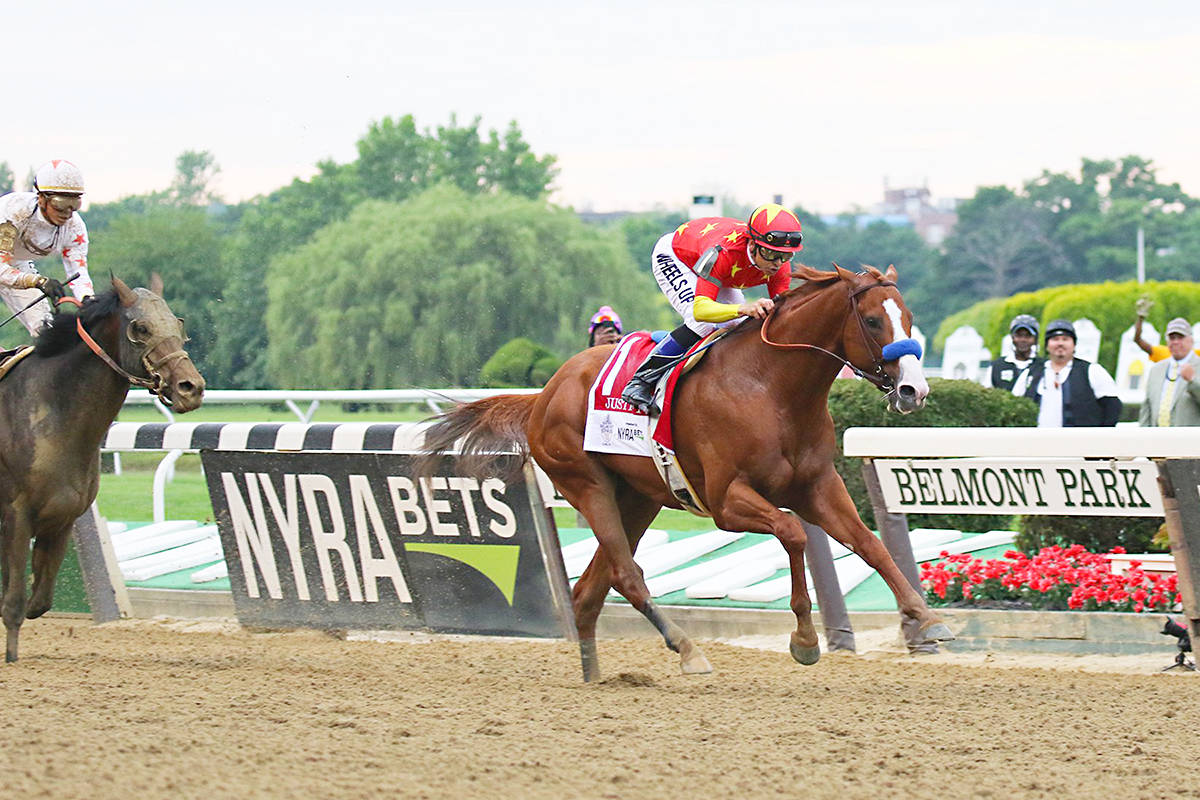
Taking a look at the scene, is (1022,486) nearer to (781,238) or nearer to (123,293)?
(781,238)

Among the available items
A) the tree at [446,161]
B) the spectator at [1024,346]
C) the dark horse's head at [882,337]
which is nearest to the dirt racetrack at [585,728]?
the dark horse's head at [882,337]

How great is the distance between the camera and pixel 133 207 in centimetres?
3180

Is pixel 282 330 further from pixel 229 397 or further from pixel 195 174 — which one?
pixel 195 174

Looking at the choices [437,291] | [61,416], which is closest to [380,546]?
[61,416]

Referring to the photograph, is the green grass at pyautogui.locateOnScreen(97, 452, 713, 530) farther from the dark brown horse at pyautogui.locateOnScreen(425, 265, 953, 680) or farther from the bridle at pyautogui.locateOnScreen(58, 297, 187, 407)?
the bridle at pyautogui.locateOnScreen(58, 297, 187, 407)

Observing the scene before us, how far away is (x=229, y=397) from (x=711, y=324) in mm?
5900

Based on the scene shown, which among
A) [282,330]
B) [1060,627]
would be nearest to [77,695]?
[1060,627]

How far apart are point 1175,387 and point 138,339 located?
551 cm

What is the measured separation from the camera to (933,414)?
871cm

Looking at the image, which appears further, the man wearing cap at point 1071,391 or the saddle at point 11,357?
the man wearing cap at point 1071,391

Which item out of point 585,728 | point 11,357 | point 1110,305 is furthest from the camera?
point 1110,305

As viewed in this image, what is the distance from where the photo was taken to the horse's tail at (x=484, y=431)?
6637mm

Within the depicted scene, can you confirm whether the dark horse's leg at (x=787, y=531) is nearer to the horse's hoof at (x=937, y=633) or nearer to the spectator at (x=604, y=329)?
the horse's hoof at (x=937, y=633)

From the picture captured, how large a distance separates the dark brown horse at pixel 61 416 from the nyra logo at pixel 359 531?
143 centimetres
